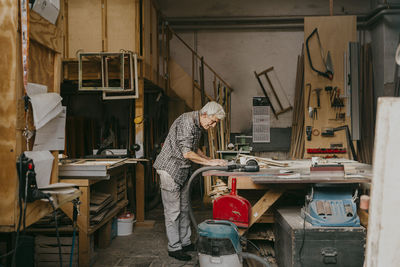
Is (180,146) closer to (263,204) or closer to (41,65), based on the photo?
(263,204)

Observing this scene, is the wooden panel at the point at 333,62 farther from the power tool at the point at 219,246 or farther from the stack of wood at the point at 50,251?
the stack of wood at the point at 50,251

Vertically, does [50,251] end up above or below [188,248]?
above

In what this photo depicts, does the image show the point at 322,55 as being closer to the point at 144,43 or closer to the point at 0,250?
the point at 144,43

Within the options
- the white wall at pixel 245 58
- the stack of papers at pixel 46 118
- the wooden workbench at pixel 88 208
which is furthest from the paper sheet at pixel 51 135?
the white wall at pixel 245 58

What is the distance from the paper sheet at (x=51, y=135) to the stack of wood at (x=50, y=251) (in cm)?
130

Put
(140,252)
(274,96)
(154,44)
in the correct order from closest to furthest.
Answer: (140,252), (154,44), (274,96)

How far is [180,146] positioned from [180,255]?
1150mm

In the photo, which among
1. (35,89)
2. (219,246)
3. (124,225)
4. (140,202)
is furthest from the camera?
(140,202)

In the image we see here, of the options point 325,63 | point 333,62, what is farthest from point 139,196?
point 333,62

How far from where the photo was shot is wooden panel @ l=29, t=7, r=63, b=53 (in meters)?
1.85

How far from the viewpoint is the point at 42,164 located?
1.91 meters

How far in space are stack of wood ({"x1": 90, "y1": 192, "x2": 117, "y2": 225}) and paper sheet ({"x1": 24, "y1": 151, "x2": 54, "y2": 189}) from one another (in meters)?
1.48

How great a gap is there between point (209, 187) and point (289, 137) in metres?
2.45

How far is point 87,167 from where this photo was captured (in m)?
3.14
